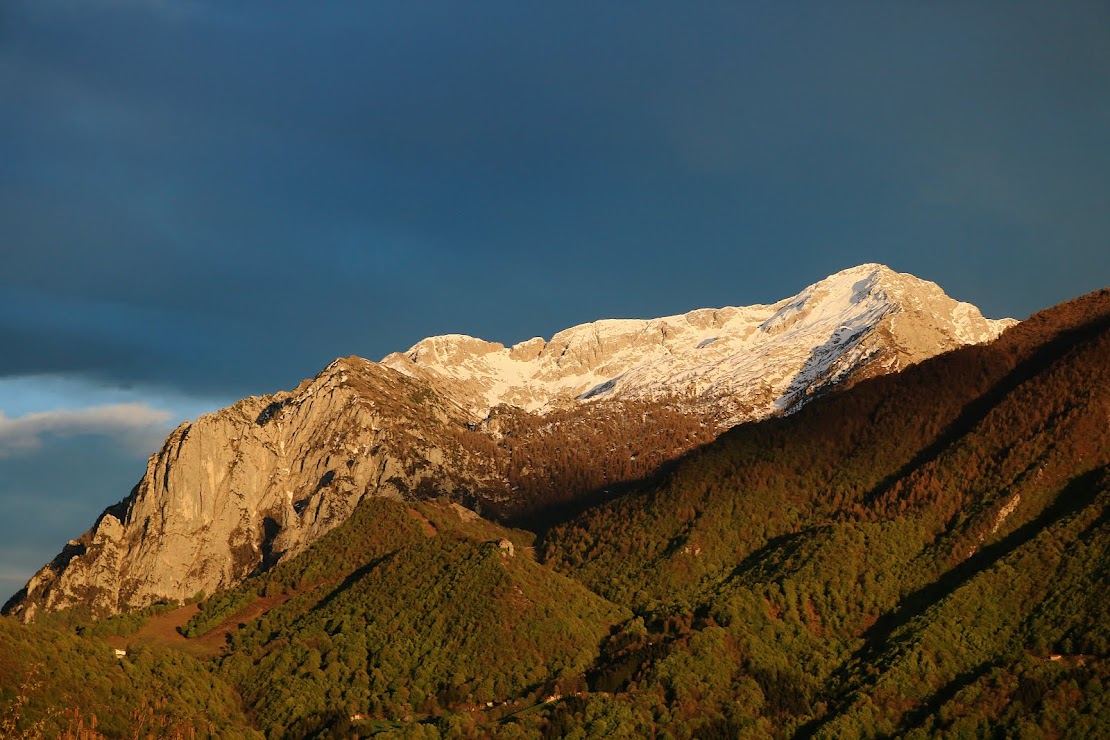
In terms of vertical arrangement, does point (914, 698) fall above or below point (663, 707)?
below

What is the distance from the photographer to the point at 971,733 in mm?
169625

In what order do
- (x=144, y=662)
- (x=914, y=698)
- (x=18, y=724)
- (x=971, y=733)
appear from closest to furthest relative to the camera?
(x=18, y=724)
(x=971, y=733)
(x=914, y=698)
(x=144, y=662)

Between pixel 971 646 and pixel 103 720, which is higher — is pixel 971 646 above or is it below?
below

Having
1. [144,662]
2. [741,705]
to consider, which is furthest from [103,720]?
[741,705]

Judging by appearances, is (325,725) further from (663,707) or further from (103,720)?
(663,707)

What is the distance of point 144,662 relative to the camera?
195 meters

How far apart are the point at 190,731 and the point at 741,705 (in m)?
81.5

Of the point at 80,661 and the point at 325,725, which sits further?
the point at 325,725

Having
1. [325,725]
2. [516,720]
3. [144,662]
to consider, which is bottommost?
[516,720]

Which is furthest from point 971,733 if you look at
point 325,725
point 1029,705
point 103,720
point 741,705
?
point 103,720

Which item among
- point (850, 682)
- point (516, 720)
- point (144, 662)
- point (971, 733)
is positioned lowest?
point (971, 733)

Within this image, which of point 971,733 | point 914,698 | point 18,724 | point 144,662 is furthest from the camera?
point 144,662

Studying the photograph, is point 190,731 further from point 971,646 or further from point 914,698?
point 971,646

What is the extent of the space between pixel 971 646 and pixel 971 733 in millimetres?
23695
